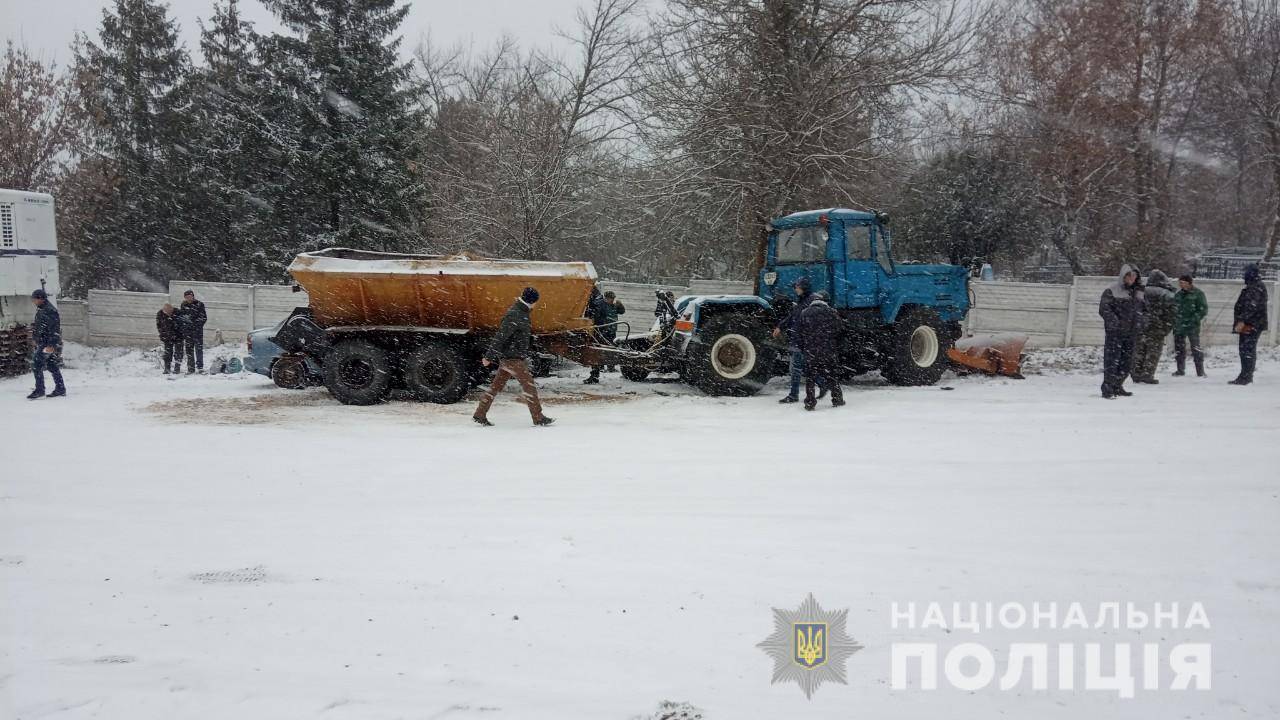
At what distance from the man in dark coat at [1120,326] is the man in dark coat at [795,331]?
3963 mm

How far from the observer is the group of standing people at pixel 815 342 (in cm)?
1039

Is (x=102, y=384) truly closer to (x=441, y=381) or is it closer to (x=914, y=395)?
(x=441, y=381)

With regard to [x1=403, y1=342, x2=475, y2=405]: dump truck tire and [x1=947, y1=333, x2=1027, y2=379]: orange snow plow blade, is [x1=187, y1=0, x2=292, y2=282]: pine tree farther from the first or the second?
[x1=947, y1=333, x2=1027, y2=379]: orange snow plow blade

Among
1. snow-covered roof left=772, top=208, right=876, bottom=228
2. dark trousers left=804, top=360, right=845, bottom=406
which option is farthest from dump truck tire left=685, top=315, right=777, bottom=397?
snow-covered roof left=772, top=208, right=876, bottom=228

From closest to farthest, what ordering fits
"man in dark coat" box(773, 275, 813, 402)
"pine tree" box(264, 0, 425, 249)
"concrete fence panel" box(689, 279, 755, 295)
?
"man in dark coat" box(773, 275, 813, 402) < "concrete fence panel" box(689, 279, 755, 295) < "pine tree" box(264, 0, 425, 249)

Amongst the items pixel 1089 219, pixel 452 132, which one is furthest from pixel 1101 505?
pixel 452 132

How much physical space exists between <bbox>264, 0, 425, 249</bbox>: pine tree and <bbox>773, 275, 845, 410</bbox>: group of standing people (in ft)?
55.5

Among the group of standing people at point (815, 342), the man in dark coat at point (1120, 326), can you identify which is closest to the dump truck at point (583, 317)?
the group of standing people at point (815, 342)

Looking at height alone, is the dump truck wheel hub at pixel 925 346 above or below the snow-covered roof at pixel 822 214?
below

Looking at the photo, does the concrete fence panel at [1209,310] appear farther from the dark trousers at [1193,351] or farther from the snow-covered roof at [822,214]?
the snow-covered roof at [822,214]

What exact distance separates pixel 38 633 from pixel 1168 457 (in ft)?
27.7

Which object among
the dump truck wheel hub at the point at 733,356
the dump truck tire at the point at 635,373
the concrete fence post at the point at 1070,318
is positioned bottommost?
the dump truck tire at the point at 635,373

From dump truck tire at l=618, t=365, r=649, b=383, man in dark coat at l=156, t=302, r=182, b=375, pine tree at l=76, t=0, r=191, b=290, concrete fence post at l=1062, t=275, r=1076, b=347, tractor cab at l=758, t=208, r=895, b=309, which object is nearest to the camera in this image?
tractor cab at l=758, t=208, r=895, b=309

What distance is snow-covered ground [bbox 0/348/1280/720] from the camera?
3590 mm
